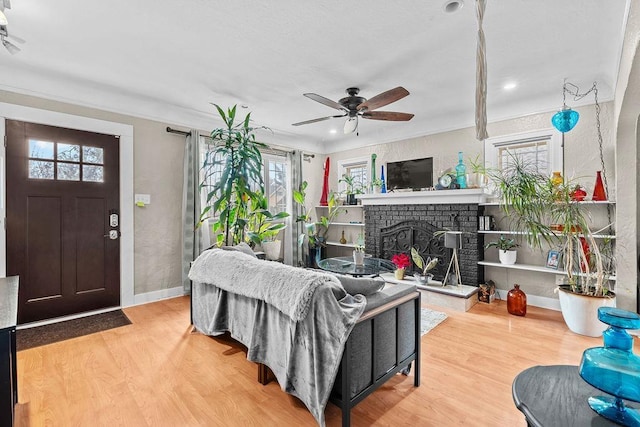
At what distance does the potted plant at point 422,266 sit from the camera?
4.13m

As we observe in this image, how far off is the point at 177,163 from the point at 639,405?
468 centimetres

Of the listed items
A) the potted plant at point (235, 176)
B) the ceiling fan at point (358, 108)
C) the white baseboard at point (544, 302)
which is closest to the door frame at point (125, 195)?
the potted plant at point (235, 176)

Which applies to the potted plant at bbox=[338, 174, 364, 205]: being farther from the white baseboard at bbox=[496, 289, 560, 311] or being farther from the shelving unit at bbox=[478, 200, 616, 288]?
the white baseboard at bbox=[496, 289, 560, 311]

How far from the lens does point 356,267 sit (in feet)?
11.3

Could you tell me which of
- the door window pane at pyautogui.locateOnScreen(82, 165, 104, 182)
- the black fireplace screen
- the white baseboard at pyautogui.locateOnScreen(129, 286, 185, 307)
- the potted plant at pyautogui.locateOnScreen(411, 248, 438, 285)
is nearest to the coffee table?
the potted plant at pyautogui.locateOnScreen(411, 248, 438, 285)

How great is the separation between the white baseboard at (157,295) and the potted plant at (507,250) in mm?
4267

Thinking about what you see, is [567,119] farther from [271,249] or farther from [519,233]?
[271,249]

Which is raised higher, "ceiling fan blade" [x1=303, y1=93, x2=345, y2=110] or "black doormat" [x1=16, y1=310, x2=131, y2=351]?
"ceiling fan blade" [x1=303, y1=93, x2=345, y2=110]

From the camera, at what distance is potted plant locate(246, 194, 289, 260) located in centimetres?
430

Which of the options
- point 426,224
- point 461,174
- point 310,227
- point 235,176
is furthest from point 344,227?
point 235,176

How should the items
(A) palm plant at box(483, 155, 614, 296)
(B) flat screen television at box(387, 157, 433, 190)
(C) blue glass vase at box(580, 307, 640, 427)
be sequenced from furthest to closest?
(B) flat screen television at box(387, 157, 433, 190)
(A) palm plant at box(483, 155, 614, 296)
(C) blue glass vase at box(580, 307, 640, 427)

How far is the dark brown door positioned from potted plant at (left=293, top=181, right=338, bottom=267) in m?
2.84

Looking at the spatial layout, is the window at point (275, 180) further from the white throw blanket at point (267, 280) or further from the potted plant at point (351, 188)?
the white throw blanket at point (267, 280)

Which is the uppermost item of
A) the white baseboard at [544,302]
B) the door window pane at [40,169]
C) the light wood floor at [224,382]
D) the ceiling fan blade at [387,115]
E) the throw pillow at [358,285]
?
the ceiling fan blade at [387,115]
